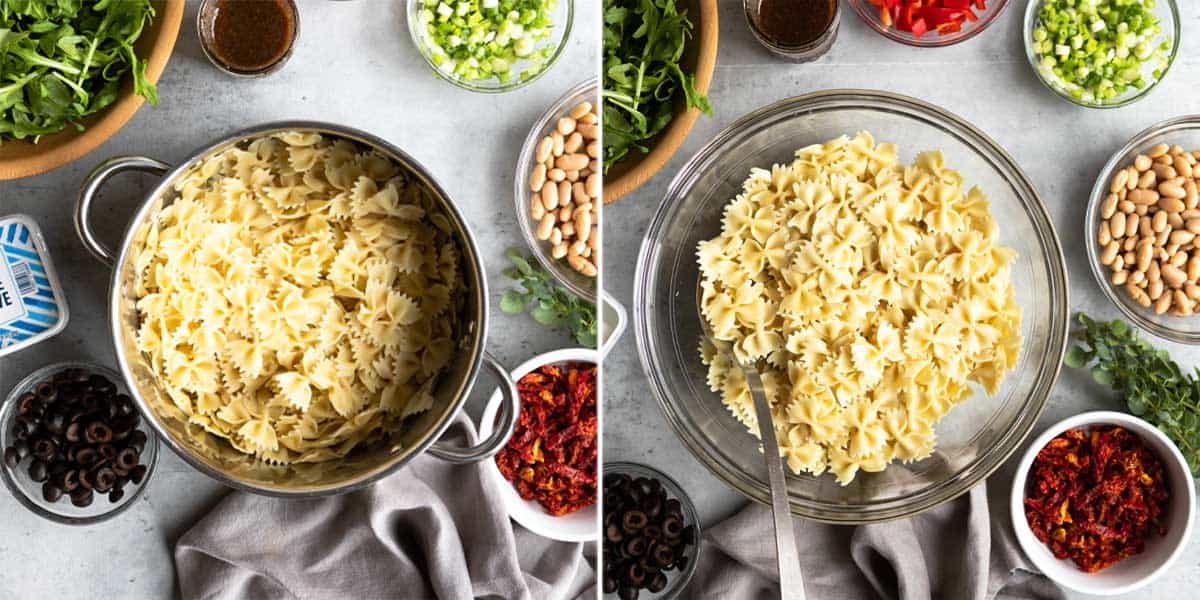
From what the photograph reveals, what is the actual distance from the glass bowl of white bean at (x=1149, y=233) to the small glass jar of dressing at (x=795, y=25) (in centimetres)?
20

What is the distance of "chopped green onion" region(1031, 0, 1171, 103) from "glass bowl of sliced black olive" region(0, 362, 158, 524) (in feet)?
2.13

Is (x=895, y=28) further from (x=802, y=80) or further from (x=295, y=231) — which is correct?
(x=295, y=231)

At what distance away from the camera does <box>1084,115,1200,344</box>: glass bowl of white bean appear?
19.7 inches

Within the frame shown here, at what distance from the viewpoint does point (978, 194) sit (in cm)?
45

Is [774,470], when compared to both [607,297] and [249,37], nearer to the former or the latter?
[607,297]

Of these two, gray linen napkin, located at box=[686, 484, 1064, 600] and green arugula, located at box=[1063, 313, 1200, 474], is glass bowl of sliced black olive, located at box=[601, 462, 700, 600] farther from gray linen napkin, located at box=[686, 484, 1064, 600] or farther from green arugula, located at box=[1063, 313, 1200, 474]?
green arugula, located at box=[1063, 313, 1200, 474]

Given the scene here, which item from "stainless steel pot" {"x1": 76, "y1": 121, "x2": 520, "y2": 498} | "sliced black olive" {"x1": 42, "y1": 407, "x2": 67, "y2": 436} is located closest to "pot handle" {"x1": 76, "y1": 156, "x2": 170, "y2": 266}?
"stainless steel pot" {"x1": 76, "y1": 121, "x2": 520, "y2": 498}

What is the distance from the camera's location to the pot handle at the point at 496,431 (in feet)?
1.54

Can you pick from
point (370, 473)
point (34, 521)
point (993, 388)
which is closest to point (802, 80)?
point (993, 388)

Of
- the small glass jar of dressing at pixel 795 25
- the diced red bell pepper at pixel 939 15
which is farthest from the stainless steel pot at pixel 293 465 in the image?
the diced red bell pepper at pixel 939 15

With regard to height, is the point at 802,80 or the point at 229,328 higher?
the point at 802,80

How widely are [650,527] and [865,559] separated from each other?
0.44 feet

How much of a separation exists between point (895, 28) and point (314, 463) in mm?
458

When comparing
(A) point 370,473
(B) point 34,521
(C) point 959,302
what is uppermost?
(C) point 959,302
